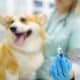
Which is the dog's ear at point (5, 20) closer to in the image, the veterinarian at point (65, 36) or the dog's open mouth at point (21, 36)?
the dog's open mouth at point (21, 36)

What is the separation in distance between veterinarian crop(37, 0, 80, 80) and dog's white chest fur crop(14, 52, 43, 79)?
0.10ft

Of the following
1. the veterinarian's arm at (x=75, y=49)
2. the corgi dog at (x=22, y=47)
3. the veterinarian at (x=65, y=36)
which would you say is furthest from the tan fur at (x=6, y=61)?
the veterinarian's arm at (x=75, y=49)

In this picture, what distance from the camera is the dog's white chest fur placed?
1115mm

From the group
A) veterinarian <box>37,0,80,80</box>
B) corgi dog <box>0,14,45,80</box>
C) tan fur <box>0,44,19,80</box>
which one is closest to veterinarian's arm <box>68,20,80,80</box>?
veterinarian <box>37,0,80,80</box>

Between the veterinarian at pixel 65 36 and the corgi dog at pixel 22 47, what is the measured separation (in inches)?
1.6

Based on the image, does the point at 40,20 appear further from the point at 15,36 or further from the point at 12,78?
the point at 12,78

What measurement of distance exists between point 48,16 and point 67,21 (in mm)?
112

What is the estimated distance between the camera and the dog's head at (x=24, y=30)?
1074 mm


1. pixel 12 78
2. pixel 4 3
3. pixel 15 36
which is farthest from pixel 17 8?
pixel 12 78

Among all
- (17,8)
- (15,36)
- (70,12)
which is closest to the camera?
(15,36)

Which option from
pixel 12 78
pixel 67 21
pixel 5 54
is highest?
pixel 67 21

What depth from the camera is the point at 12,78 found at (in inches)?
44.1

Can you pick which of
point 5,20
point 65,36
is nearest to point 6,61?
point 5,20

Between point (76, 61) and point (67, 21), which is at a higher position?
point (67, 21)
